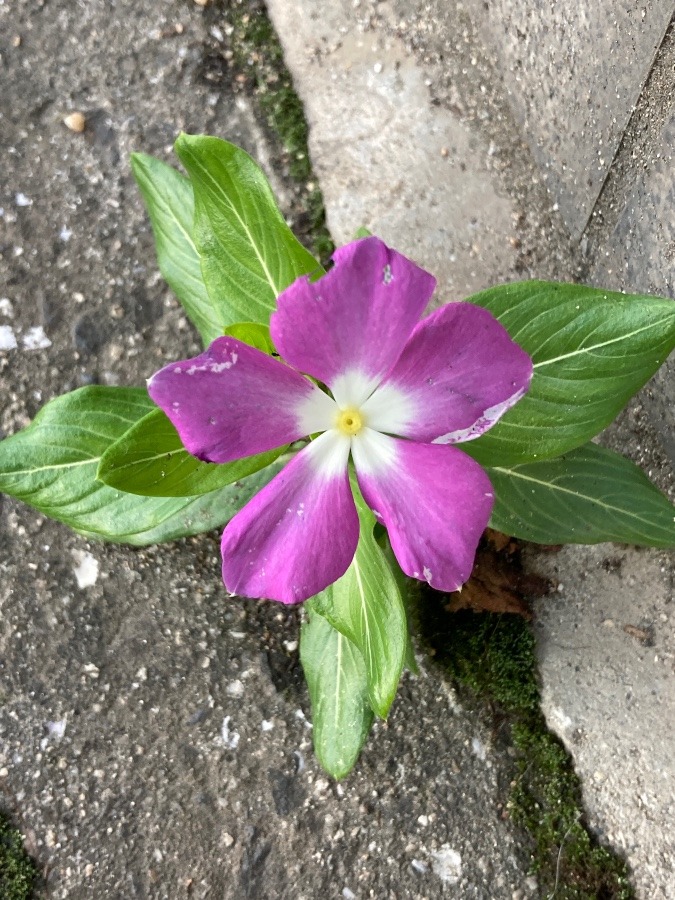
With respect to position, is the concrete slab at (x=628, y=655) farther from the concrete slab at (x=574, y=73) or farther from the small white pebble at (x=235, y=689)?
the small white pebble at (x=235, y=689)

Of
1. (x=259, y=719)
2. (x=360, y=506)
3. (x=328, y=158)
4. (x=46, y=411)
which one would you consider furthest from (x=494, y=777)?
(x=328, y=158)

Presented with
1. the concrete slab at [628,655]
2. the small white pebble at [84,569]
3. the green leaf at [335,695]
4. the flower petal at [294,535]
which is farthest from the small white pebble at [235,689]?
the flower petal at [294,535]

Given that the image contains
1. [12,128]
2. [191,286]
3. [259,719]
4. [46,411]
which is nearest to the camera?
[46,411]

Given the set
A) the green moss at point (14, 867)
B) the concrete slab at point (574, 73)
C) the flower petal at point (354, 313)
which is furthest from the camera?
the green moss at point (14, 867)

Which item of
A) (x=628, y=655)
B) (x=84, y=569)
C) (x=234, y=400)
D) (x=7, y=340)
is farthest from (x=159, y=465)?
(x=628, y=655)

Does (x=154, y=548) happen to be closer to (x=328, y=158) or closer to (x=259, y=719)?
(x=259, y=719)

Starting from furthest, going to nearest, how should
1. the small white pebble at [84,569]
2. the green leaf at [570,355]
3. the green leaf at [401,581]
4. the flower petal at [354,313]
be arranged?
1. the small white pebble at [84,569]
2. the green leaf at [401,581]
3. the green leaf at [570,355]
4. the flower petal at [354,313]

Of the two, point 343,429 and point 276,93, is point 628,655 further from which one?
point 276,93
